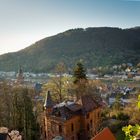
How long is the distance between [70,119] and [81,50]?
9691 centimetres

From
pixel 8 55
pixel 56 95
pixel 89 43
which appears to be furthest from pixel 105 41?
pixel 56 95

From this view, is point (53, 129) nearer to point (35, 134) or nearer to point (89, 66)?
point (35, 134)

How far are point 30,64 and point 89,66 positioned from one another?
26.2 m

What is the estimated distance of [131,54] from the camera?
12262 cm

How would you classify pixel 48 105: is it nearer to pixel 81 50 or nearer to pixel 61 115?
pixel 61 115

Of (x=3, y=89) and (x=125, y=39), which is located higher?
(x=125, y=39)

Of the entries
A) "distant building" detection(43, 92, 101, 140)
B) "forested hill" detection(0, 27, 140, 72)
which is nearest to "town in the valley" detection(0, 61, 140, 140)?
"distant building" detection(43, 92, 101, 140)

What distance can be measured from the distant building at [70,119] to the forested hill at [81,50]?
82.5 metres

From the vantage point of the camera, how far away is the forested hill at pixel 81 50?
118438 millimetres

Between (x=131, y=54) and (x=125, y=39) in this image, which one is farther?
(x=125, y=39)

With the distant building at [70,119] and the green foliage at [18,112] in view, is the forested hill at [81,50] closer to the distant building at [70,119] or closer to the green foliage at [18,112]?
the green foliage at [18,112]

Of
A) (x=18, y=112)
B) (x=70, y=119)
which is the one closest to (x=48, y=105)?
(x=70, y=119)

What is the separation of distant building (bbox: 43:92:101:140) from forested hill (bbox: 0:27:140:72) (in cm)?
8254

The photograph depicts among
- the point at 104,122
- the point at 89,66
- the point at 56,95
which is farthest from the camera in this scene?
the point at 89,66
